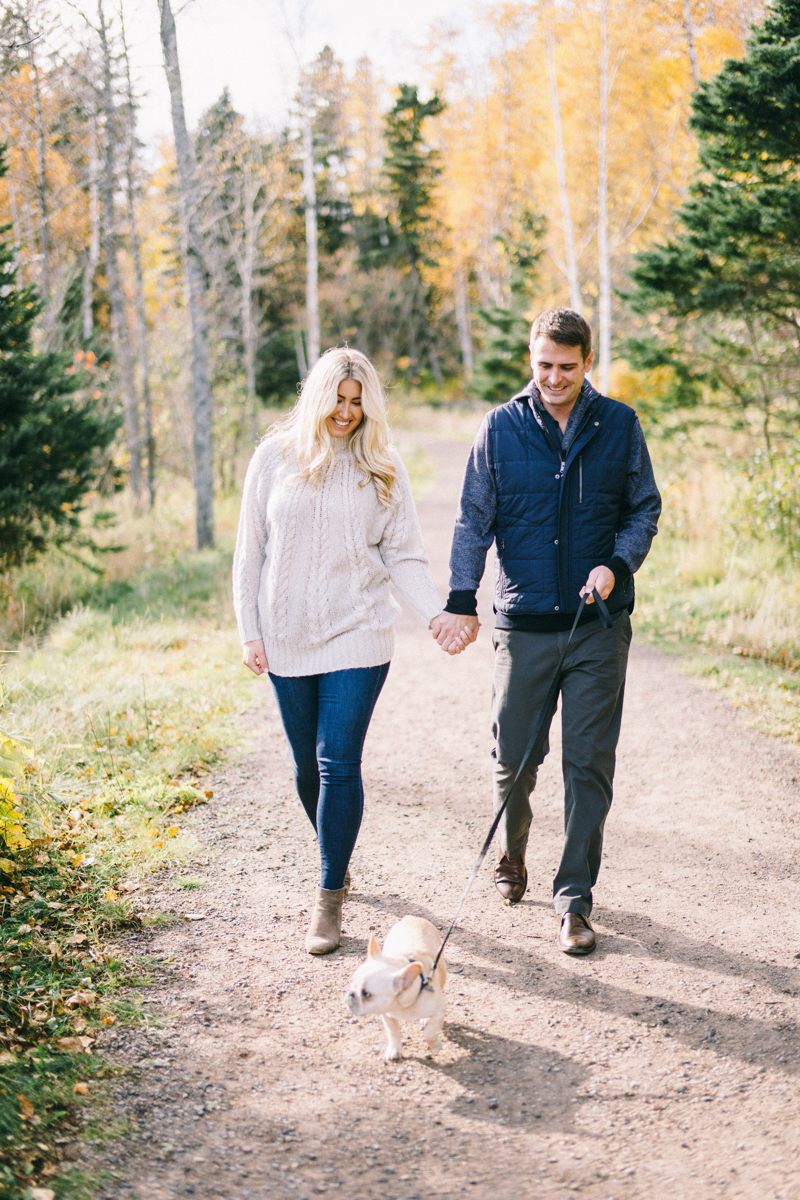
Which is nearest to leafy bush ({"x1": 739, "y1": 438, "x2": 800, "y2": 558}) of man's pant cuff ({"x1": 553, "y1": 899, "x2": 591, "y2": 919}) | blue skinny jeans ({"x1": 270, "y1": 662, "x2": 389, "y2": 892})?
man's pant cuff ({"x1": 553, "y1": 899, "x2": 591, "y2": 919})

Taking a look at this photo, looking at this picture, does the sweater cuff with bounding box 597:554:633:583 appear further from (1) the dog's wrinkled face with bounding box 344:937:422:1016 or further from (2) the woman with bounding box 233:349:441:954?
(1) the dog's wrinkled face with bounding box 344:937:422:1016

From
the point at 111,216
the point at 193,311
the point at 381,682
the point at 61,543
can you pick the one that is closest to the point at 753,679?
the point at 381,682

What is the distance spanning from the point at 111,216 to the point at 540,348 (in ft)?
40.0

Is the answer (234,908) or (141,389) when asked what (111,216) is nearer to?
(141,389)

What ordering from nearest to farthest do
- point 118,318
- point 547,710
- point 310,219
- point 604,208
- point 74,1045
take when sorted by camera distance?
point 74,1045 < point 547,710 < point 118,318 < point 604,208 < point 310,219

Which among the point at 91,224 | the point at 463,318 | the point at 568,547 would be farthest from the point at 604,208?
the point at 463,318

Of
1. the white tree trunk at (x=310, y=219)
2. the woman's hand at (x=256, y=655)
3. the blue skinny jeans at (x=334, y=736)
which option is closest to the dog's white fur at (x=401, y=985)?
the blue skinny jeans at (x=334, y=736)

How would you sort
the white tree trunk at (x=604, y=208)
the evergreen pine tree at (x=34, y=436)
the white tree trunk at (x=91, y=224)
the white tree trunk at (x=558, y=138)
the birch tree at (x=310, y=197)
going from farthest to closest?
the birch tree at (x=310, y=197) → the white tree trunk at (x=558, y=138) → the white tree trunk at (x=604, y=208) → the white tree trunk at (x=91, y=224) → the evergreen pine tree at (x=34, y=436)

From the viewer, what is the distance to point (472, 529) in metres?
3.48

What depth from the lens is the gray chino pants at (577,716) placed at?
3.34 meters

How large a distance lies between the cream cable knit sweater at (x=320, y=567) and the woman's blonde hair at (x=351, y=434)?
0.13 ft

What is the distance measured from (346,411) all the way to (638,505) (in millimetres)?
1103

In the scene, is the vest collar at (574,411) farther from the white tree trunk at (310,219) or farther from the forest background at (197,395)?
the white tree trunk at (310,219)

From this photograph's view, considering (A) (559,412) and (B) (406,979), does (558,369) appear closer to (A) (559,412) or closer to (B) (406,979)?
(A) (559,412)
